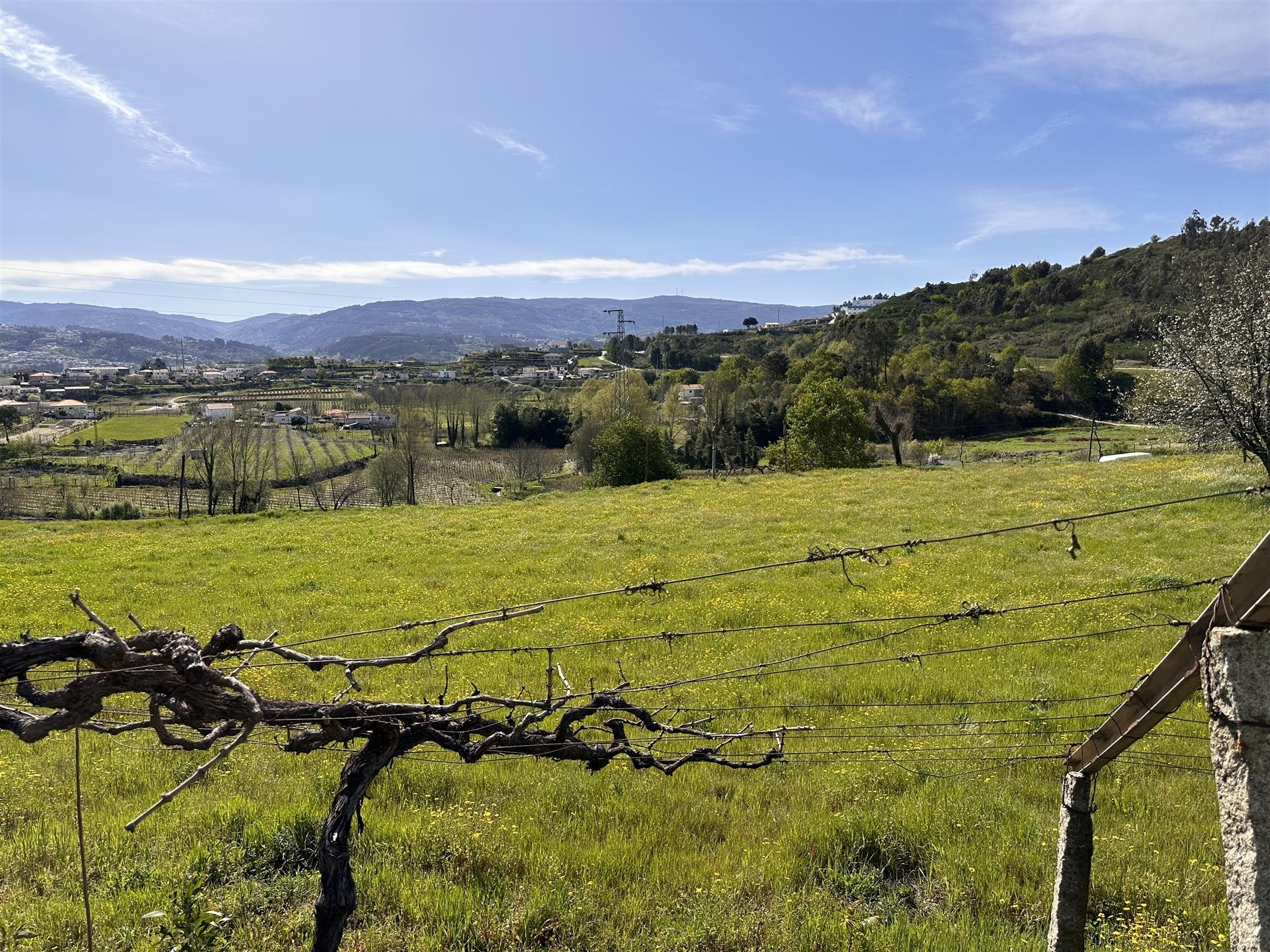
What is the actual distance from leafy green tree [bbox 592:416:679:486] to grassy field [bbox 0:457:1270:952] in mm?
31904

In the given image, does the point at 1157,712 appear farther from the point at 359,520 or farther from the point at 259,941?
the point at 359,520

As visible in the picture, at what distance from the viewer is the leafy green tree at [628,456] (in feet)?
159

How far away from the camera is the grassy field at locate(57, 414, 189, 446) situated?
3996 inches

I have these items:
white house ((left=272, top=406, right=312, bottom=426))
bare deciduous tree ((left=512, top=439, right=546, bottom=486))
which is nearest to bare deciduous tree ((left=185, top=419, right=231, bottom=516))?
bare deciduous tree ((left=512, top=439, right=546, bottom=486))

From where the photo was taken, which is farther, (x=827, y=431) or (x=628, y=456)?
(x=827, y=431)

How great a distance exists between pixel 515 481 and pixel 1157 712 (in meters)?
69.9

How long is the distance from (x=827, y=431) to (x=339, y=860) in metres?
52.8

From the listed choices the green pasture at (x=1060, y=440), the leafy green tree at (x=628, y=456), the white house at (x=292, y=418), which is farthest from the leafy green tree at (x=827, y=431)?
the white house at (x=292, y=418)

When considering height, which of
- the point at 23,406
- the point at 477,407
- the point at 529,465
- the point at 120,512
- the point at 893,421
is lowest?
the point at 120,512

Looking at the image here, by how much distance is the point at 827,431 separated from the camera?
5300cm

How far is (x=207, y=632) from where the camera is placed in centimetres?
1315

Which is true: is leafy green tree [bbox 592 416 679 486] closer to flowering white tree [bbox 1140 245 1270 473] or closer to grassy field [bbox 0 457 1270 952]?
flowering white tree [bbox 1140 245 1270 473]

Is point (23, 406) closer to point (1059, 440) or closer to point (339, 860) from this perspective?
point (1059, 440)

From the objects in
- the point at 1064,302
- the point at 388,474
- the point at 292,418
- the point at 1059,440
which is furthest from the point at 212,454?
the point at 1064,302
